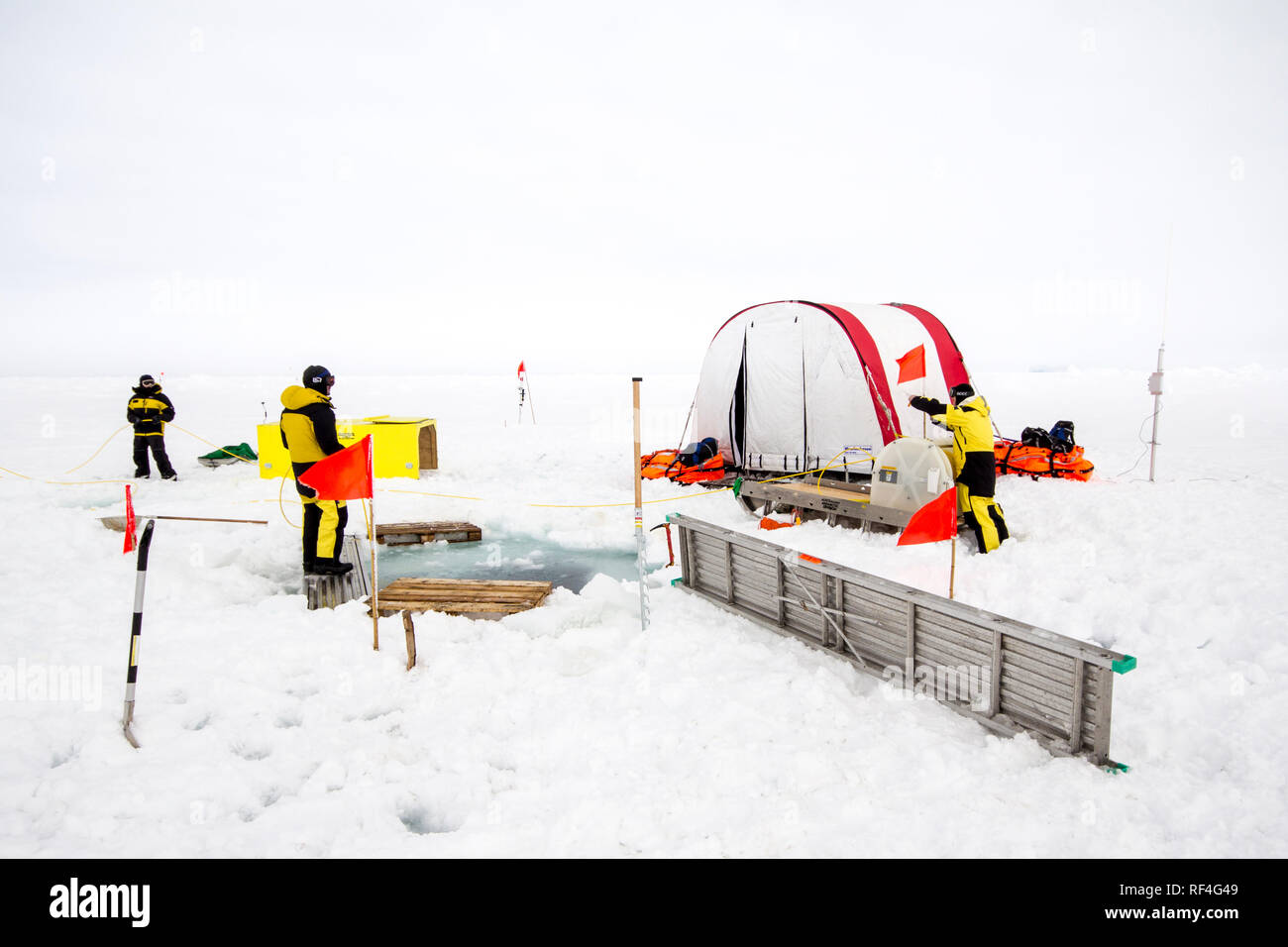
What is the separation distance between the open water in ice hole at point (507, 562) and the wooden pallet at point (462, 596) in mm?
1062

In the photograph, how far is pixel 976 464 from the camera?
683 centimetres

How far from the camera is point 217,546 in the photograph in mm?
7488

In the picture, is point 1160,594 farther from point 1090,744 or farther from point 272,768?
point 272,768

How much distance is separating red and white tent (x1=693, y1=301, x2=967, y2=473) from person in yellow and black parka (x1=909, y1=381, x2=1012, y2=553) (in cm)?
295

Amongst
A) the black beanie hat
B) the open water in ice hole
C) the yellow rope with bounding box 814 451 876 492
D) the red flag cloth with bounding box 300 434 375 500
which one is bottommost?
the open water in ice hole

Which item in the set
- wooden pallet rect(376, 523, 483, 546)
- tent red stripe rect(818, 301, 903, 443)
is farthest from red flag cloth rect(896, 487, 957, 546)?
wooden pallet rect(376, 523, 483, 546)

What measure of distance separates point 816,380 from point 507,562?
6.04m

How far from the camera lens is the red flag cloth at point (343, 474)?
5145 millimetres

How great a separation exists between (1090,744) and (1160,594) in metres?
3.17

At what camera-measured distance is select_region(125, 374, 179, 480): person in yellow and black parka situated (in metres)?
11.3

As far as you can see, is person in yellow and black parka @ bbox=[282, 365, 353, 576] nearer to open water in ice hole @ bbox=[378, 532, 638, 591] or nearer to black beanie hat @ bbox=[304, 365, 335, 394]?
black beanie hat @ bbox=[304, 365, 335, 394]

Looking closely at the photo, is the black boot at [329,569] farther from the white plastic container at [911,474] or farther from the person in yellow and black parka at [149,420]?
the person in yellow and black parka at [149,420]
